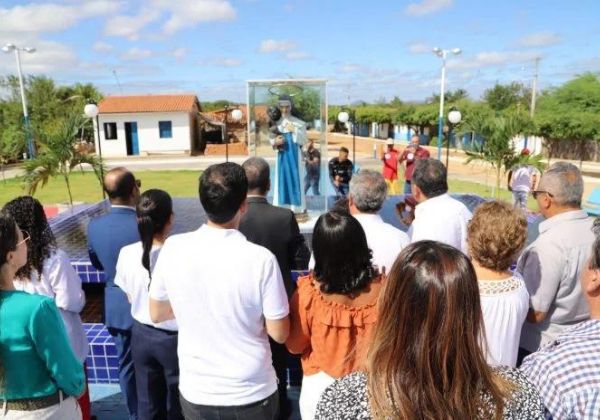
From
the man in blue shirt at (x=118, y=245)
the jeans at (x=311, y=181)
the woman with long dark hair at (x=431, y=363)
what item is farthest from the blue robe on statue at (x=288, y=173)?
the woman with long dark hair at (x=431, y=363)

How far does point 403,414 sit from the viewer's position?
1.06 meters

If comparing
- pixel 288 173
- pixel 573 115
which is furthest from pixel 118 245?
pixel 573 115

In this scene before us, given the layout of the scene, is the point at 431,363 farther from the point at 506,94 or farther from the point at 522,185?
the point at 506,94

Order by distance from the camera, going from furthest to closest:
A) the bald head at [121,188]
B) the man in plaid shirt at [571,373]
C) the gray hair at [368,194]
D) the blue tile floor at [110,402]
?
the blue tile floor at [110,402]
the bald head at [121,188]
the gray hair at [368,194]
the man in plaid shirt at [571,373]

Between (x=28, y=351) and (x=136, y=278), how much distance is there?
→ 2.57 feet

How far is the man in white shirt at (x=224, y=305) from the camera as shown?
5.76ft

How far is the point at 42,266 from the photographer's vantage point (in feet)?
7.36

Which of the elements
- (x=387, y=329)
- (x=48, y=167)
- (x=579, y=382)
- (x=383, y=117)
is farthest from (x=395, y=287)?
(x=383, y=117)

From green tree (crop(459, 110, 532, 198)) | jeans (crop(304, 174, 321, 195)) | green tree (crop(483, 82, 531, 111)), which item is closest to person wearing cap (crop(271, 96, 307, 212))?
jeans (crop(304, 174, 321, 195))

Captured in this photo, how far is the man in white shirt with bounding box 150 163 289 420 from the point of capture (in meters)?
1.76

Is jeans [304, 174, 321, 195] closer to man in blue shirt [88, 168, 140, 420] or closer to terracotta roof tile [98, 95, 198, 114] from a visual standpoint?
man in blue shirt [88, 168, 140, 420]

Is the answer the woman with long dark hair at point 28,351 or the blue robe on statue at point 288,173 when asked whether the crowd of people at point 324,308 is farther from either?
the blue robe on statue at point 288,173

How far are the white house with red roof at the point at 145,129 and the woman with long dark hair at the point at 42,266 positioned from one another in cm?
2946

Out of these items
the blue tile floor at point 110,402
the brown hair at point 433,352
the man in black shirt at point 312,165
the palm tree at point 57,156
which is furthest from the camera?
the palm tree at point 57,156
